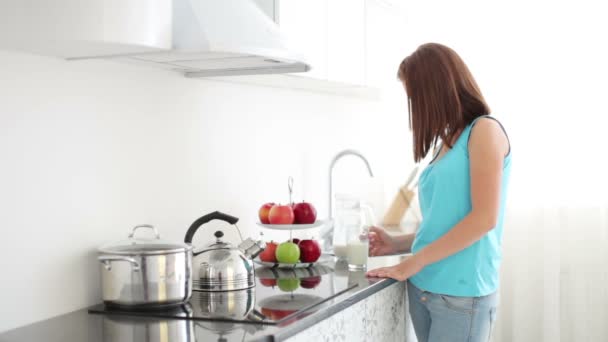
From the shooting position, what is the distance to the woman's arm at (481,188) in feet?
6.90

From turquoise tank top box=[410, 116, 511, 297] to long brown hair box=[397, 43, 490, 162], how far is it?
66 millimetres

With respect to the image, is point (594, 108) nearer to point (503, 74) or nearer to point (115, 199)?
point (503, 74)

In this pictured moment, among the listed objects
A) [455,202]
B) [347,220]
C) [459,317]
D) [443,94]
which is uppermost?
[443,94]

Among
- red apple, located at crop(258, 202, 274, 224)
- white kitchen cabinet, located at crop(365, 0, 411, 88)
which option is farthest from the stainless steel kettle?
white kitchen cabinet, located at crop(365, 0, 411, 88)

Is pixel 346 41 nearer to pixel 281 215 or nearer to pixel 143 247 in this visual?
pixel 281 215

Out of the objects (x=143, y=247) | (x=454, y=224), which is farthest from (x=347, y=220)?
(x=143, y=247)

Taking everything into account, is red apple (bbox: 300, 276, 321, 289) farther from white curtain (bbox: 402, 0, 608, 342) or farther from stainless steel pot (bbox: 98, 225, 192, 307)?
white curtain (bbox: 402, 0, 608, 342)

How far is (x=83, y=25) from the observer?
62.7 inches

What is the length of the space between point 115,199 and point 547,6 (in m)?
2.35

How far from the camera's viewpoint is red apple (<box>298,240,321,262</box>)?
2662 mm

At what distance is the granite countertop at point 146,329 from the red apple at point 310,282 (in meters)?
0.26

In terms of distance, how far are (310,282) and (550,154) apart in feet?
5.54

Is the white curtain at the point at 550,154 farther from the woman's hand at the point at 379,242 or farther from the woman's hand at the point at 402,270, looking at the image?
the woman's hand at the point at 402,270

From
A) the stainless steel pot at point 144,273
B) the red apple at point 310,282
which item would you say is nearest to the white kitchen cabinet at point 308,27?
the red apple at point 310,282
